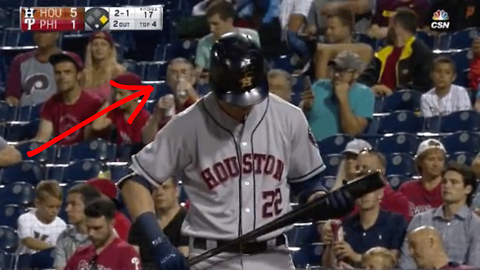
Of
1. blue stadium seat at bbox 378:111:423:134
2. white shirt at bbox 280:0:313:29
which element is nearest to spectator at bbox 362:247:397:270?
blue stadium seat at bbox 378:111:423:134

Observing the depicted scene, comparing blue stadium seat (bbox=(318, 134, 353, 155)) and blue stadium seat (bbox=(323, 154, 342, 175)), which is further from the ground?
blue stadium seat (bbox=(318, 134, 353, 155))

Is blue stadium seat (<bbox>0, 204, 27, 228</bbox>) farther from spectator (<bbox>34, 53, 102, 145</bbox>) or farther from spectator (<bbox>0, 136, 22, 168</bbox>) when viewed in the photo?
spectator (<bbox>34, 53, 102, 145</bbox>)

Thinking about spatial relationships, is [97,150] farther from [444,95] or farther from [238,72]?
[238,72]

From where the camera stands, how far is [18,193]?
6.57 metres

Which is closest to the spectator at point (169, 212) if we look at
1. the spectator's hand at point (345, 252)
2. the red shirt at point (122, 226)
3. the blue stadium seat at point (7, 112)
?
the red shirt at point (122, 226)

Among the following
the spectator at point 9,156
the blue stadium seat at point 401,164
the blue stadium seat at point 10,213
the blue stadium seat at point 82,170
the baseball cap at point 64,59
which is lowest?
the blue stadium seat at point 10,213

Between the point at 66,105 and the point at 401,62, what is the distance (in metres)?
1.75

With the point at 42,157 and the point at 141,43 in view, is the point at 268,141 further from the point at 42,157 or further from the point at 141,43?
the point at 141,43

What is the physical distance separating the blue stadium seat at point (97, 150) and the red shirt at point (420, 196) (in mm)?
1683

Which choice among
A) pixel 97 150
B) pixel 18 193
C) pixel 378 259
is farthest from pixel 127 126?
pixel 378 259

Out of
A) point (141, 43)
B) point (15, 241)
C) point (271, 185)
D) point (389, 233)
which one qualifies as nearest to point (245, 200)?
point (271, 185)

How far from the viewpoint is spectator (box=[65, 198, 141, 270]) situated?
4934mm

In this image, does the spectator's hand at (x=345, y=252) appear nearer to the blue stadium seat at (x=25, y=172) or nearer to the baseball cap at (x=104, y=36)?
the blue stadium seat at (x=25, y=172)

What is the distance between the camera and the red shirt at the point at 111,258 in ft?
16.1
